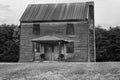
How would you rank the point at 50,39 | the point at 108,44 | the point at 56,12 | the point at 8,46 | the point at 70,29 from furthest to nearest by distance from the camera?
the point at 8,46
the point at 108,44
the point at 56,12
the point at 70,29
the point at 50,39

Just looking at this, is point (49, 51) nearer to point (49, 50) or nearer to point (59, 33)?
point (49, 50)

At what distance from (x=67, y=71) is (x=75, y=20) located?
41.8 ft

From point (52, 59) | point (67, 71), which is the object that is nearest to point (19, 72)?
point (67, 71)

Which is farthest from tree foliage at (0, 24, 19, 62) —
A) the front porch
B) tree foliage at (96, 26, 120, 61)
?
the front porch

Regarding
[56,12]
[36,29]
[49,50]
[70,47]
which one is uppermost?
[56,12]

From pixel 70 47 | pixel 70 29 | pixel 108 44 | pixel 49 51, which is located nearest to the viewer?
pixel 70 47

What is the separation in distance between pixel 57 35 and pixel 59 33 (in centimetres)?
32

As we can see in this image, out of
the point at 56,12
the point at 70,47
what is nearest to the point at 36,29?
the point at 56,12

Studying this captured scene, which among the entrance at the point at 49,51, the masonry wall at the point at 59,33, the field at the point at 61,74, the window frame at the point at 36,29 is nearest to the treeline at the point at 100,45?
the masonry wall at the point at 59,33

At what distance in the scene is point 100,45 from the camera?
4628 centimetres

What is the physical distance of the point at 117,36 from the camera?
45531mm

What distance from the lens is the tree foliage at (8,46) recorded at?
147 ft

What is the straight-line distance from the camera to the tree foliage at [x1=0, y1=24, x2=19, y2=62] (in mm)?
44719

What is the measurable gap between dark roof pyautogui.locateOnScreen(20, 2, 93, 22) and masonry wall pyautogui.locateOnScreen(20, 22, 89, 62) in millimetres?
710
